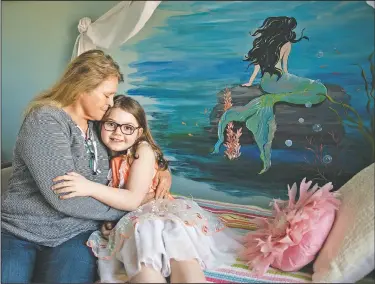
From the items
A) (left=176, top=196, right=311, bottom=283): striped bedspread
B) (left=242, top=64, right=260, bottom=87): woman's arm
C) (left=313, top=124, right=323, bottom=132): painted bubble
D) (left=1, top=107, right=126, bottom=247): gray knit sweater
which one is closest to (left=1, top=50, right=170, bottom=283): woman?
(left=1, top=107, right=126, bottom=247): gray knit sweater

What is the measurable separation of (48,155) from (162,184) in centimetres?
41

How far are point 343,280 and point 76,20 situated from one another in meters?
1.27

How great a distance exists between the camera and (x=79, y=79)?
5.07 feet

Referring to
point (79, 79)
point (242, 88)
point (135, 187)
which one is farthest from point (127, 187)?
point (242, 88)

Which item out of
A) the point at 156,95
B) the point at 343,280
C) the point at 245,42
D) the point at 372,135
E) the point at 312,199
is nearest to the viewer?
the point at 343,280

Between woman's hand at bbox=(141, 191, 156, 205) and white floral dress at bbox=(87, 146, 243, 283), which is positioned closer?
white floral dress at bbox=(87, 146, 243, 283)

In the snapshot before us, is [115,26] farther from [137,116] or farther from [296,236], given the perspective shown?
[296,236]

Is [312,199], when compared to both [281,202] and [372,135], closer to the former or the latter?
[281,202]

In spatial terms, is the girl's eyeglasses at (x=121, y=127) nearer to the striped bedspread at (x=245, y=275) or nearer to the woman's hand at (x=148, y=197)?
the woman's hand at (x=148, y=197)

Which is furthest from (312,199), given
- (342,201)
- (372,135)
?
(372,135)

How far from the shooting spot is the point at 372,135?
1.49 m

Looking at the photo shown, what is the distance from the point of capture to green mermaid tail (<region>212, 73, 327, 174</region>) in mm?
1540

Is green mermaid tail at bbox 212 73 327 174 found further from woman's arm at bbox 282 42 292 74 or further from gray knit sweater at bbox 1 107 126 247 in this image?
gray knit sweater at bbox 1 107 126 247

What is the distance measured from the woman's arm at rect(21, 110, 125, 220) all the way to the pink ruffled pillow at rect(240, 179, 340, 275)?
551 millimetres
